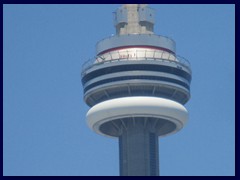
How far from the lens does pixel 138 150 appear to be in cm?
19800

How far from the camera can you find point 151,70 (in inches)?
7869

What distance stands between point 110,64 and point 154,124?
1398 cm

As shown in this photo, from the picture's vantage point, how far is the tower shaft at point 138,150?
197 m

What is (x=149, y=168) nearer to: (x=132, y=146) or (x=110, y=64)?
(x=132, y=146)

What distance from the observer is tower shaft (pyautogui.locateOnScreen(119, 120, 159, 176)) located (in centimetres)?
19725
